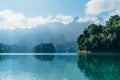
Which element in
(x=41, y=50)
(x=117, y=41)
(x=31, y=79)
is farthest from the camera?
(x=41, y=50)

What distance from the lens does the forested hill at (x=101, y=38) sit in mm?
94875

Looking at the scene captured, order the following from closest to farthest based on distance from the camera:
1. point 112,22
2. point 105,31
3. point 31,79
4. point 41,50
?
point 31,79, point 105,31, point 112,22, point 41,50

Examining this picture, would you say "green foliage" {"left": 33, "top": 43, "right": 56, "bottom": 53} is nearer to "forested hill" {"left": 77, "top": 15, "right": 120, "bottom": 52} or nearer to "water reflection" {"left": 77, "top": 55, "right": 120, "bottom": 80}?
"forested hill" {"left": 77, "top": 15, "right": 120, "bottom": 52}

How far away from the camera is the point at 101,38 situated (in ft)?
322

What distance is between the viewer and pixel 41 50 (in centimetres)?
17600

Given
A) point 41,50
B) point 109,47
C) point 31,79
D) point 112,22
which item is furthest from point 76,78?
point 41,50

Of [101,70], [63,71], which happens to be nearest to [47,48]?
[63,71]

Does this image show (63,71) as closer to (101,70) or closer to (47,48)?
→ (101,70)

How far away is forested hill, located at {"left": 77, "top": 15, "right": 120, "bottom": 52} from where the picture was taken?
311 ft

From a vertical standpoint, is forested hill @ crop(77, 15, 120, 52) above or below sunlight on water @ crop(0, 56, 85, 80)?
above

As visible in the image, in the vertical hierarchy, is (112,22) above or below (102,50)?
above

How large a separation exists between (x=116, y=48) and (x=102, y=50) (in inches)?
211

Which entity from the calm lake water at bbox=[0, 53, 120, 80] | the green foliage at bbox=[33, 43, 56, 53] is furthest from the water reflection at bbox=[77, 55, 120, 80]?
the green foliage at bbox=[33, 43, 56, 53]

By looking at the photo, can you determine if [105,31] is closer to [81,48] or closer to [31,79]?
[81,48]
